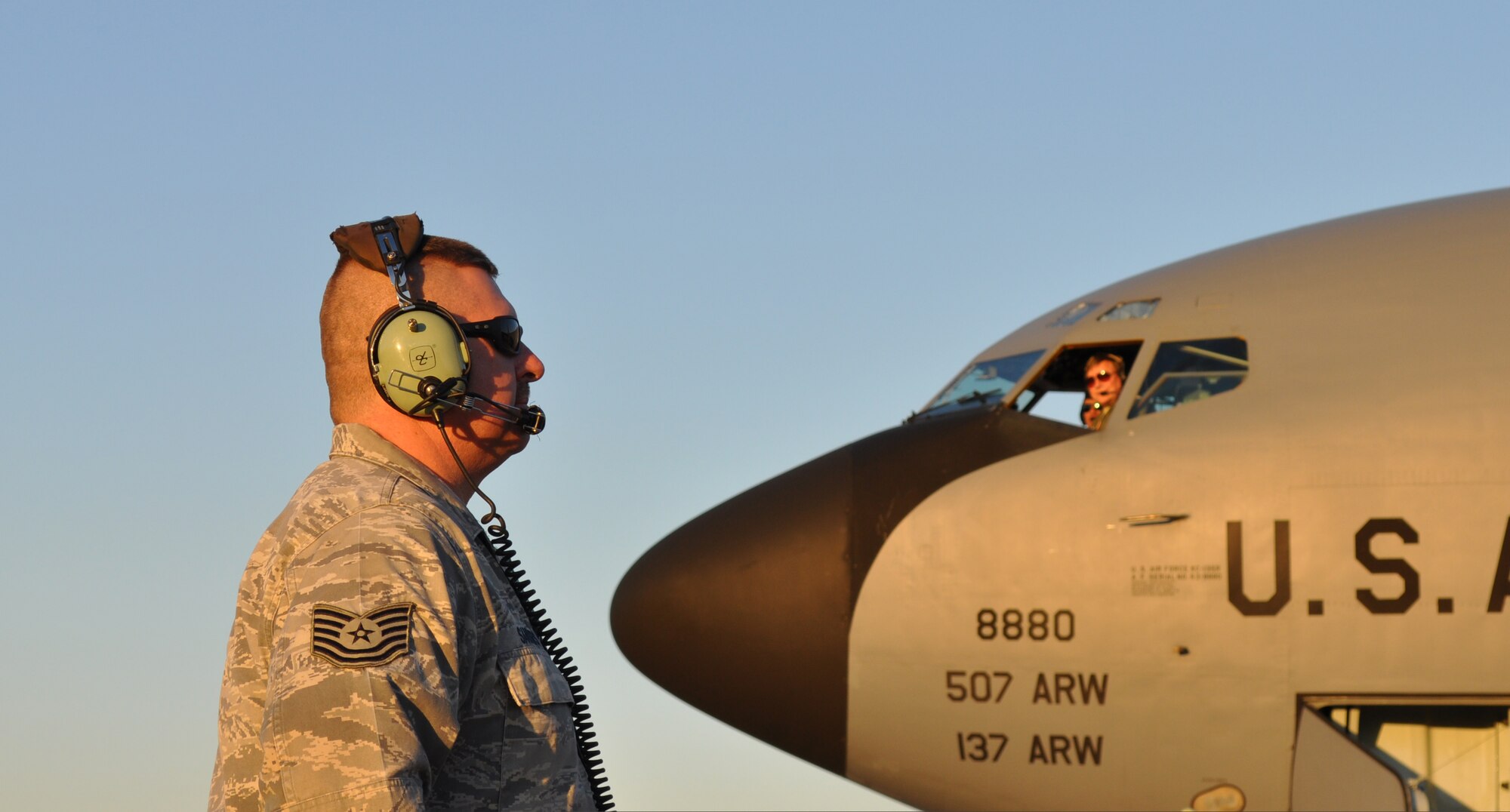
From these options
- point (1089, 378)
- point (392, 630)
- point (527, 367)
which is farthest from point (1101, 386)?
point (392, 630)

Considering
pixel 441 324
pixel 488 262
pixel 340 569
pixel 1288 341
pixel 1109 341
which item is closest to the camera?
pixel 340 569

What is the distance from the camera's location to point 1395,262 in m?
8.82

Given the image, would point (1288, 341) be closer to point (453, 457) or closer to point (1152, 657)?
point (1152, 657)

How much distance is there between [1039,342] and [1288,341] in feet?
5.08

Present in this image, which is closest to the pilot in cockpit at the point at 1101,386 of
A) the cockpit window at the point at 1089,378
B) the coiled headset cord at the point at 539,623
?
the cockpit window at the point at 1089,378

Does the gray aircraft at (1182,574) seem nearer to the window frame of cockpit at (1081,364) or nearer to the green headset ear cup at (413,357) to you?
the window frame of cockpit at (1081,364)

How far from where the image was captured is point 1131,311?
30.4ft

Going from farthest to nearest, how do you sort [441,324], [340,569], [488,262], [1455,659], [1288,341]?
1. [1288,341]
2. [1455,659]
3. [488,262]
4. [441,324]
5. [340,569]

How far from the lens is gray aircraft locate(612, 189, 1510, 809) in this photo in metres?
8.06

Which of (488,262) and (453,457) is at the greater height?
(488,262)

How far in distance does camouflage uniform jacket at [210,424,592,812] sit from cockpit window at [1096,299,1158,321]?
19.8 feet

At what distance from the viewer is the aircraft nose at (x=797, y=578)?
8648 mm

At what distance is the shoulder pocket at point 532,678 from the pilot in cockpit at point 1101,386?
5.60m

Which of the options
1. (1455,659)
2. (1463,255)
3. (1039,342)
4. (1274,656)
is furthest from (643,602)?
(1463,255)
